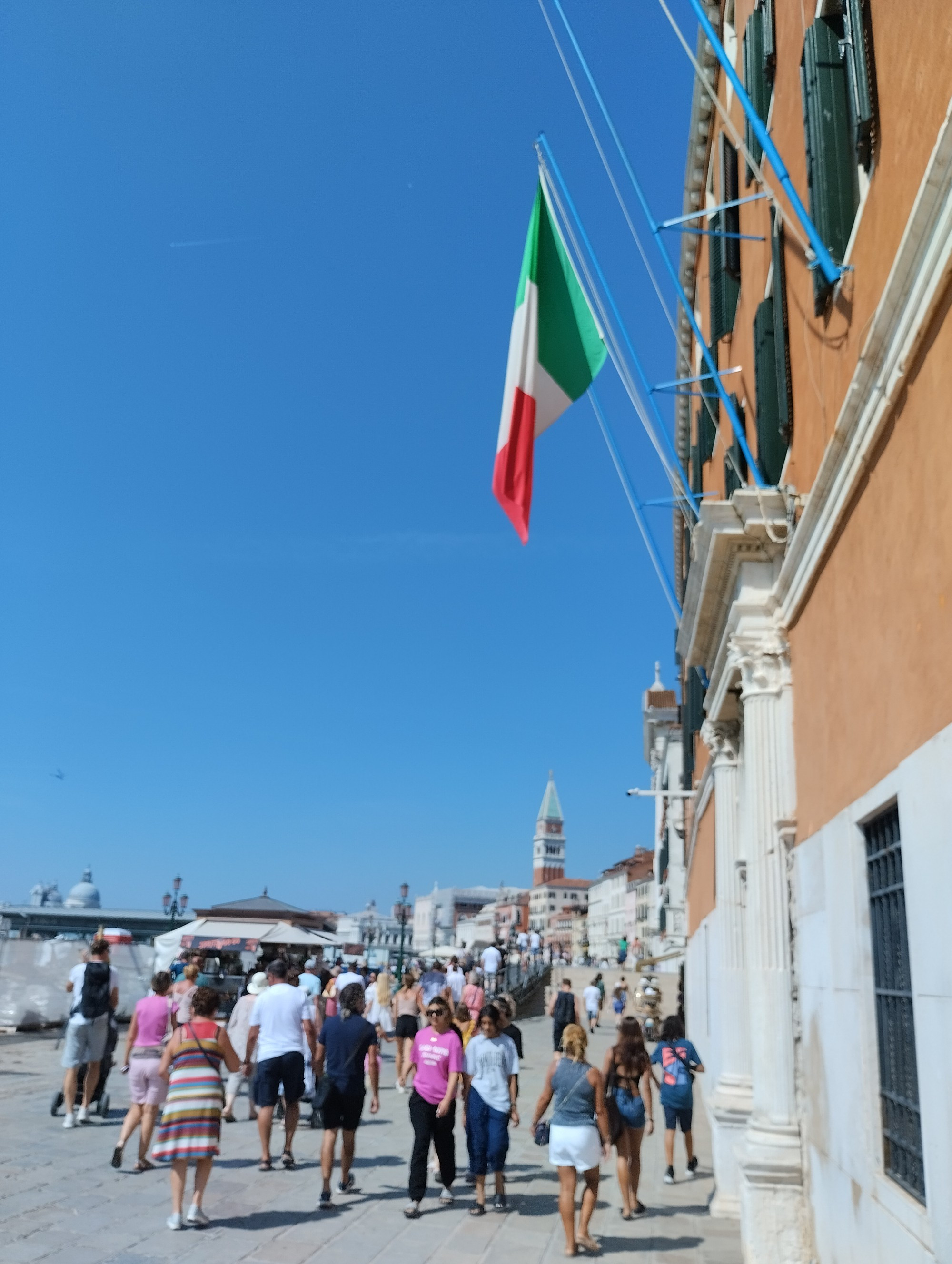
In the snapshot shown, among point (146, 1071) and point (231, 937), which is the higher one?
point (231, 937)

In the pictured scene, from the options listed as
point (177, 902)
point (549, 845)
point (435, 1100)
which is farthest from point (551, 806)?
point (435, 1100)

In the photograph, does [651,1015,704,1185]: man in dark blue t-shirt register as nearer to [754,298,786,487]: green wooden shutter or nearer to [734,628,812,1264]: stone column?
[734,628,812,1264]: stone column

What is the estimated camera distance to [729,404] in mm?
7891

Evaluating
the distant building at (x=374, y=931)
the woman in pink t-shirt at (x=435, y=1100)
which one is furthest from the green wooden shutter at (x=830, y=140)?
the distant building at (x=374, y=931)

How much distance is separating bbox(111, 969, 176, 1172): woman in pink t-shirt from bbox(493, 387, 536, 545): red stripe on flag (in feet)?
15.6

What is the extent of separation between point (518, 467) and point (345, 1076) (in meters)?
4.68

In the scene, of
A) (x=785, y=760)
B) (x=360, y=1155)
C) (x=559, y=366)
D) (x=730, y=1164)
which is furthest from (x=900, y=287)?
(x=360, y=1155)

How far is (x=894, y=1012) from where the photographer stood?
175 inches

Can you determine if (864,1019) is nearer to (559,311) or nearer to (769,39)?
(559,311)

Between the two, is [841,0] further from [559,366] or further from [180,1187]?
[180,1187]

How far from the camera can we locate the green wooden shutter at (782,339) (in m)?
7.09

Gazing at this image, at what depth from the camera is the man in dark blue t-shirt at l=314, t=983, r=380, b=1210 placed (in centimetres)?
736

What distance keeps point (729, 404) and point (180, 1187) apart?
252 inches

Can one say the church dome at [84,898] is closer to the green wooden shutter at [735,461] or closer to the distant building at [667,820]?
the distant building at [667,820]
